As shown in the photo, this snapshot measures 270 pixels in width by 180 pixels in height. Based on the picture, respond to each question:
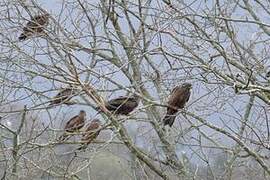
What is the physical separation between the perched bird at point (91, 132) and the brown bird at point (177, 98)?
2.52 feet

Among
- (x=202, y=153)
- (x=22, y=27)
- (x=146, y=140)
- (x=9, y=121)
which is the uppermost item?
(x=22, y=27)

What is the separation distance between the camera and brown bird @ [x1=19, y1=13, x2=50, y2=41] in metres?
5.93

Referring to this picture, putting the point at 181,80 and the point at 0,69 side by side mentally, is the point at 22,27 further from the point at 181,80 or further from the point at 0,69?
the point at 181,80

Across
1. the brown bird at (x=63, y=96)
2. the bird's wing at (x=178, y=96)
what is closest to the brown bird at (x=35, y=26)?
the brown bird at (x=63, y=96)

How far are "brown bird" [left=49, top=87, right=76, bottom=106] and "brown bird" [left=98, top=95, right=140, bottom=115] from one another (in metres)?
0.37

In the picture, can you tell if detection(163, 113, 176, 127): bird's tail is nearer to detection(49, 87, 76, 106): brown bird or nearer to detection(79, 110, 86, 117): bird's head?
detection(49, 87, 76, 106): brown bird

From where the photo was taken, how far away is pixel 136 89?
19.3 ft

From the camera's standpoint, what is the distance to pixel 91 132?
5703 mm

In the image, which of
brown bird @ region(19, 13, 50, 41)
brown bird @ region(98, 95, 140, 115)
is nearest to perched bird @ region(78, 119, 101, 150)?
brown bird @ region(98, 95, 140, 115)

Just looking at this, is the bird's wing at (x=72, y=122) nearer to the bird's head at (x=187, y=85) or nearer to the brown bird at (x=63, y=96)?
the brown bird at (x=63, y=96)

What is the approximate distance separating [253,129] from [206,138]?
74 centimetres

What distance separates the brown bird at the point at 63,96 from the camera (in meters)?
5.58

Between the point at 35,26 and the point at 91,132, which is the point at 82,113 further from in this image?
the point at 35,26

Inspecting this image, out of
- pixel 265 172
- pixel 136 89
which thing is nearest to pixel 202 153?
pixel 265 172
